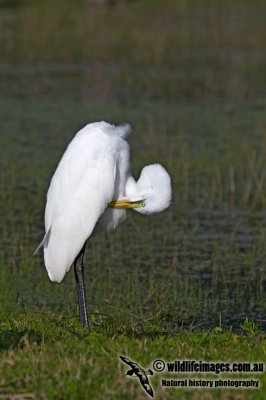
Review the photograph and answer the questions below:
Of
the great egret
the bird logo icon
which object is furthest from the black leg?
the bird logo icon

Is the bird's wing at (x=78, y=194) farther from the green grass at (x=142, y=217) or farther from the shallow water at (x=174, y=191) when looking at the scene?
the shallow water at (x=174, y=191)

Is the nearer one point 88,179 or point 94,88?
point 88,179

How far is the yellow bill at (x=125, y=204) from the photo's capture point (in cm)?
846

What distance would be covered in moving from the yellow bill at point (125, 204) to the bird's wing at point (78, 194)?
136 mm

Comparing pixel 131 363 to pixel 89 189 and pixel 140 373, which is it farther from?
pixel 89 189

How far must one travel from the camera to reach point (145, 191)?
27.6 feet

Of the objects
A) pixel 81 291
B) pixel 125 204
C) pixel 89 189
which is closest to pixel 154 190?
pixel 125 204

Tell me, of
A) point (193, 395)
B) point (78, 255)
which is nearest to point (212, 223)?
point (78, 255)

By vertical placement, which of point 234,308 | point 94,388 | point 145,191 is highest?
point 145,191

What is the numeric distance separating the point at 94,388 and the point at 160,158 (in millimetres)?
9714

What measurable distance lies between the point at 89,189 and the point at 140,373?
9.93 feet

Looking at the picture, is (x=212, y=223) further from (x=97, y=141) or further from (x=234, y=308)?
(x=97, y=141)

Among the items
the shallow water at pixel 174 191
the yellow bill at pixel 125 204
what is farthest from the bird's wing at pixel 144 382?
the shallow water at pixel 174 191

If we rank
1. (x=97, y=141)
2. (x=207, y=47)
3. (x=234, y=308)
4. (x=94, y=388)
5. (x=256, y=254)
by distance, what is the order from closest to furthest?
(x=94, y=388), (x=97, y=141), (x=234, y=308), (x=256, y=254), (x=207, y=47)
